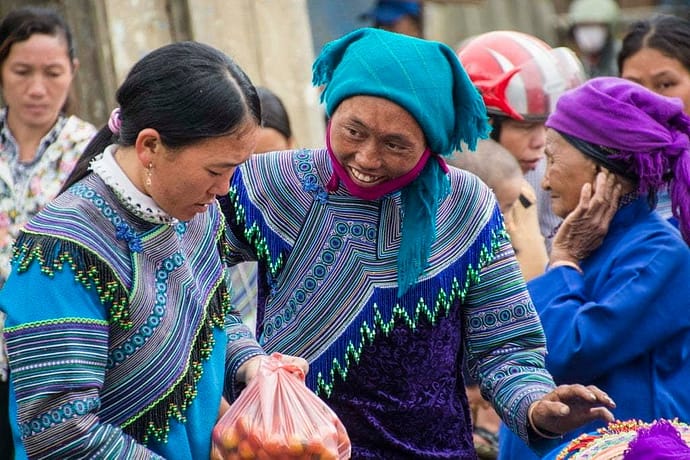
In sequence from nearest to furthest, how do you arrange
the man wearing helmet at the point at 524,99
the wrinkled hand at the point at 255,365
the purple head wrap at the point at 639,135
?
the wrinkled hand at the point at 255,365 < the purple head wrap at the point at 639,135 < the man wearing helmet at the point at 524,99

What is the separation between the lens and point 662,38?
5.66 meters

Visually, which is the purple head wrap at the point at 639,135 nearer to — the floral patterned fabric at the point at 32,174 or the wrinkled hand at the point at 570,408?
the wrinkled hand at the point at 570,408

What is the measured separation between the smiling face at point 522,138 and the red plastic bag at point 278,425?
2621 millimetres

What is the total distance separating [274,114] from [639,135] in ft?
5.95

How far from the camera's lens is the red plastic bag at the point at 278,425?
2.92 m

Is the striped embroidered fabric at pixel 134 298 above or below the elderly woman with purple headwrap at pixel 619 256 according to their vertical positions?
above

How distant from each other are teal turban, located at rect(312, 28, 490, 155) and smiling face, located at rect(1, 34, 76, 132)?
2042 mm

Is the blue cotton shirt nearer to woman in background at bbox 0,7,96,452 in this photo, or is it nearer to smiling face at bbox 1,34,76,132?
woman in background at bbox 0,7,96,452

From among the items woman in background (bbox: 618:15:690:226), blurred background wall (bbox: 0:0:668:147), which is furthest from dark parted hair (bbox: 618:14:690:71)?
blurred background wall (bbox: 0:0:668:147)

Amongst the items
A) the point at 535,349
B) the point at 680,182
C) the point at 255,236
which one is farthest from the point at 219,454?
the point at 680,182

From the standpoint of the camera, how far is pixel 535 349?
370 centimetres

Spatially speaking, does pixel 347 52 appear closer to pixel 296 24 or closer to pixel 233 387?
pixel 233 387

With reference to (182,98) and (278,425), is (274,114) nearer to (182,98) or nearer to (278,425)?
(182,98)

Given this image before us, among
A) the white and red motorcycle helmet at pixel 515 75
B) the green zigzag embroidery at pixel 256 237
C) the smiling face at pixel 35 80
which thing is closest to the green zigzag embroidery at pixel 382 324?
the green zigzag embroidery at pixel 256 237
